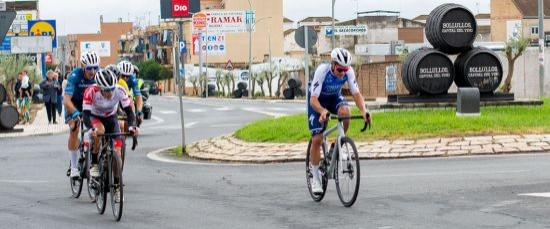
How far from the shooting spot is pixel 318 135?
527 inches

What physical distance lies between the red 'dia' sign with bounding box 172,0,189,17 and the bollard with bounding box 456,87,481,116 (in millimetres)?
5176

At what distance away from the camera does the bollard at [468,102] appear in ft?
76.7

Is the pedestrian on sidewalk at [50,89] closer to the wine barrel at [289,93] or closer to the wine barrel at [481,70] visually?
the wine barrel at [481,70]

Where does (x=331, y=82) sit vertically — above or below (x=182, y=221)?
above

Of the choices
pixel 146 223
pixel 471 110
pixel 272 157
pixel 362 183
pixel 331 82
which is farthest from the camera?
pixel 471 110

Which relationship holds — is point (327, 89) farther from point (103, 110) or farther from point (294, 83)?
point (294, 83)

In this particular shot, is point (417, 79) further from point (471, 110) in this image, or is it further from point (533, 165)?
point (533, 165)

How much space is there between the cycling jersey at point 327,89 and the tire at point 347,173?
581 millimetres

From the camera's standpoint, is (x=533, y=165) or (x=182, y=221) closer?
(x=182, y=221)

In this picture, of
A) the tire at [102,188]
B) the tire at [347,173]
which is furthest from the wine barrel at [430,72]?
the tire at [102,188]

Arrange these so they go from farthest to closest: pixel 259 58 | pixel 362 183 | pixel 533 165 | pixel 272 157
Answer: pixel 259 58, pixel 272 157, pixel 533 165, pixel 362 183

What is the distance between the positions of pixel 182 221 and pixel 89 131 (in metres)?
2.33

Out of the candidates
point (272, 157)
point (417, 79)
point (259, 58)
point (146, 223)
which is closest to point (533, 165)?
point (272, 157)

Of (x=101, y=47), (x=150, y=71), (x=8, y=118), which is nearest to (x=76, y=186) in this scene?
(x=8, y=118)
